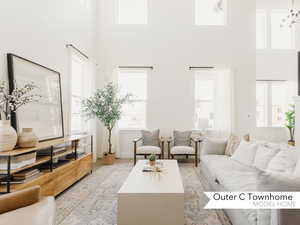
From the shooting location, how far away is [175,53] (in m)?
5.71

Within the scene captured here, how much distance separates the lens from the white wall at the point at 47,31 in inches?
101

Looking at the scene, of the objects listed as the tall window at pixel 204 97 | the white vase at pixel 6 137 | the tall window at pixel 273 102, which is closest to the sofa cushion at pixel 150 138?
the tall window at pixel 204 97

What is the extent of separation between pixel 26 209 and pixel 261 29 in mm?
8098

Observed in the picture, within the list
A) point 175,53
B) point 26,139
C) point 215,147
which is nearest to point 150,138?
point 215,147

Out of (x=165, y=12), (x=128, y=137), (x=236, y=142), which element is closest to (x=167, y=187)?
(x=236, y=142)

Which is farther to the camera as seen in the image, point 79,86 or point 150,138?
point 150,138

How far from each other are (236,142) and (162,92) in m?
2.59

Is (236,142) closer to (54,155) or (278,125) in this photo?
(54,155)

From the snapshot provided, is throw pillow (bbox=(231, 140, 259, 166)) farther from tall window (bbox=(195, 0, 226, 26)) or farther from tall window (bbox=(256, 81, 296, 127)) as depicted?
tall window (bbox=(256, 81, 296, 127))

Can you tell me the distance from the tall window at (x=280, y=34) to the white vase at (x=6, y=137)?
7813 millimetres

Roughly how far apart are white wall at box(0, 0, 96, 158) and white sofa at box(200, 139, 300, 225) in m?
2.86

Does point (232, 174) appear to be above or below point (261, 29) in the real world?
below

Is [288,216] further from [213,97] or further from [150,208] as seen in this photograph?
[213,97]

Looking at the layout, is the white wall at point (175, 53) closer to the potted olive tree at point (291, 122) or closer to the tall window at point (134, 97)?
the tall window at point (134, 97)
